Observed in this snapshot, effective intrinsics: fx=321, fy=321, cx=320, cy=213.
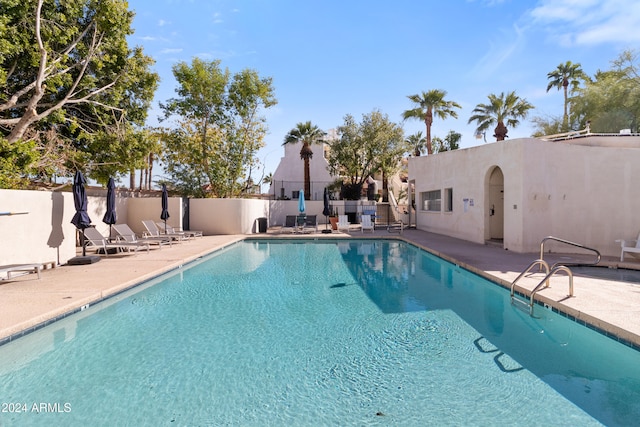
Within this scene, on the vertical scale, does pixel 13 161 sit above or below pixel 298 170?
below

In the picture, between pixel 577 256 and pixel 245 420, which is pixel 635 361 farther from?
pixel 577 256

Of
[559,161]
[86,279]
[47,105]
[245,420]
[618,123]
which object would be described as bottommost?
[245,420]

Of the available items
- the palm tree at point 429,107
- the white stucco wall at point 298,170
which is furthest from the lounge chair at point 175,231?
the palm tree at point 429,107

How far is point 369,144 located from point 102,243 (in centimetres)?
1882

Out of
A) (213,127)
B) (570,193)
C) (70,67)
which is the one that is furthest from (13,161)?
(570,193)

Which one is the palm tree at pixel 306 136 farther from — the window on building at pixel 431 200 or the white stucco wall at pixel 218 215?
the window on building at pixel 431 200

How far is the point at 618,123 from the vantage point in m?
22.5

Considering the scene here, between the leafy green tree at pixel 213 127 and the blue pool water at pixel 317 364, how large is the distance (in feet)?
43.7

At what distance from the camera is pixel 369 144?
24.3m

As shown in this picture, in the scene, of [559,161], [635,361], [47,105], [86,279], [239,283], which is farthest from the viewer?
[47,105]

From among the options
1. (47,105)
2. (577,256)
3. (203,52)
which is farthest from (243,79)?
(577,256)

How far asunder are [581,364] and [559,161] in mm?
8764

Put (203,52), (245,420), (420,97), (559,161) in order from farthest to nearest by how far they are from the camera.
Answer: (420,97) → (203,52) → (559,161) → (245,420)

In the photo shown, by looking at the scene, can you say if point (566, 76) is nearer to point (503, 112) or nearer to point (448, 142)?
point (448, 142)
